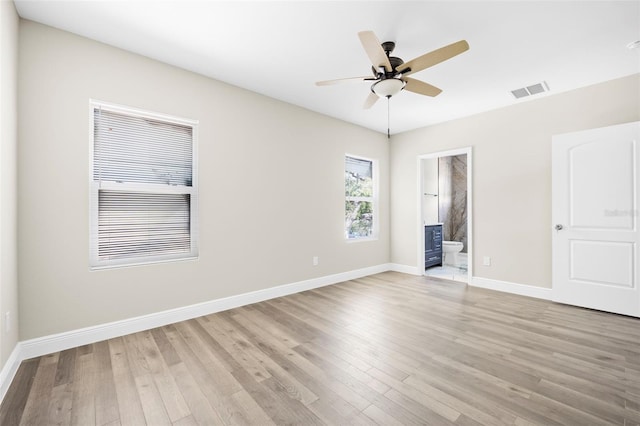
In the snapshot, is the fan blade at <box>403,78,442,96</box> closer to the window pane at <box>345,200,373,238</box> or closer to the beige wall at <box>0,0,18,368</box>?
the window pane at <box>345,200,373,238</box>

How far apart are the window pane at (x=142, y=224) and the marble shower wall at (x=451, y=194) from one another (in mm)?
5948

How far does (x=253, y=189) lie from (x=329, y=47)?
1.82m

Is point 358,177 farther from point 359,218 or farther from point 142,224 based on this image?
point 142,224

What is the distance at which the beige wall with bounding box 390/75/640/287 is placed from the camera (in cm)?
327

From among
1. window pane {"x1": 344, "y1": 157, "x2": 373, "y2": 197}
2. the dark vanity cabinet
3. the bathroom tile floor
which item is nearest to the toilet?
the bathroom tile floor

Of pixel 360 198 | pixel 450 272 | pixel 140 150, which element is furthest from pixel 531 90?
pixel 140 150

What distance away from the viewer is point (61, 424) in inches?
58.6

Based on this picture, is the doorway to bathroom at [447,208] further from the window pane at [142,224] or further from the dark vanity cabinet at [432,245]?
the window pane at [142,224]

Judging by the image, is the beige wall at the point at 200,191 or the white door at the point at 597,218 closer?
the beige wall at the point at 200,191

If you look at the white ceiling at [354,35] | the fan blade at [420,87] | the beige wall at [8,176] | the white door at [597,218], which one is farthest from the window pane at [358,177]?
the beige wall at [8,176]

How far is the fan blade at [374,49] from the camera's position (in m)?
1.86

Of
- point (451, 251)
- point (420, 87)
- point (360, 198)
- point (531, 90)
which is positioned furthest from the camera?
point (451, 251)

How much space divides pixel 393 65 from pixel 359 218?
A: 9.60 feet

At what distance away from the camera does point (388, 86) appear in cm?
249
